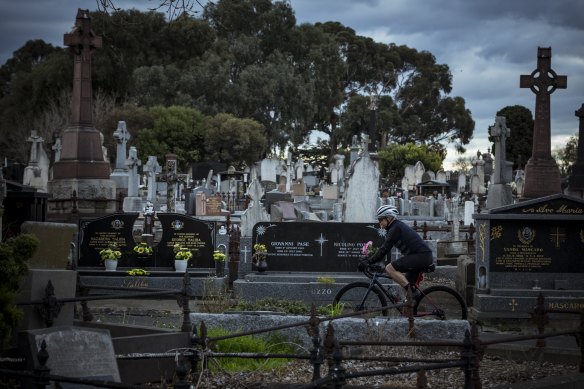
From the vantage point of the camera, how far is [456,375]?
9.24 m

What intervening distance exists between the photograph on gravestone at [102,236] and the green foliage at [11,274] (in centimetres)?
995

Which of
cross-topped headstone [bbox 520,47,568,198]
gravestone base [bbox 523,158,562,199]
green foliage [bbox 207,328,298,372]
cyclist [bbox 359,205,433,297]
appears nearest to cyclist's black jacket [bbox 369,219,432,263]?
cyclist [bbox 359,205,433,297]

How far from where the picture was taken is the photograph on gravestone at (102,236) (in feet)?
55.5

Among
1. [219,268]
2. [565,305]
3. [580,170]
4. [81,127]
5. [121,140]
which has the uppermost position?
[121,140]

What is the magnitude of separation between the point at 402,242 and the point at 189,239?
6.43 meters

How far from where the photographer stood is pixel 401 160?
6228cm

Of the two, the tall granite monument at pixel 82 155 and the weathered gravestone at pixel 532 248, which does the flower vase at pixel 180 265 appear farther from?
the tall granite monument at pixel 82 155

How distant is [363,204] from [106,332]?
553 inches

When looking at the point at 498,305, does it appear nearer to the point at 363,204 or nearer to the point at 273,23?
the point at 363,204

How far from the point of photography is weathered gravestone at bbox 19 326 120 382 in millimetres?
6867

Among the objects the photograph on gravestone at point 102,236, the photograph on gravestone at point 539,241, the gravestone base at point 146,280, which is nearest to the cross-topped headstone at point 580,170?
the photograph on gravestone at point 539,241

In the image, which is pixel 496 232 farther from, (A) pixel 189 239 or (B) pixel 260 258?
(A) pixel 189 239

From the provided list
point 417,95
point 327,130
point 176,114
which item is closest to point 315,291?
point 176,114

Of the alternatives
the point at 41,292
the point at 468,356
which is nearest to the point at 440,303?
the point at 468,356
